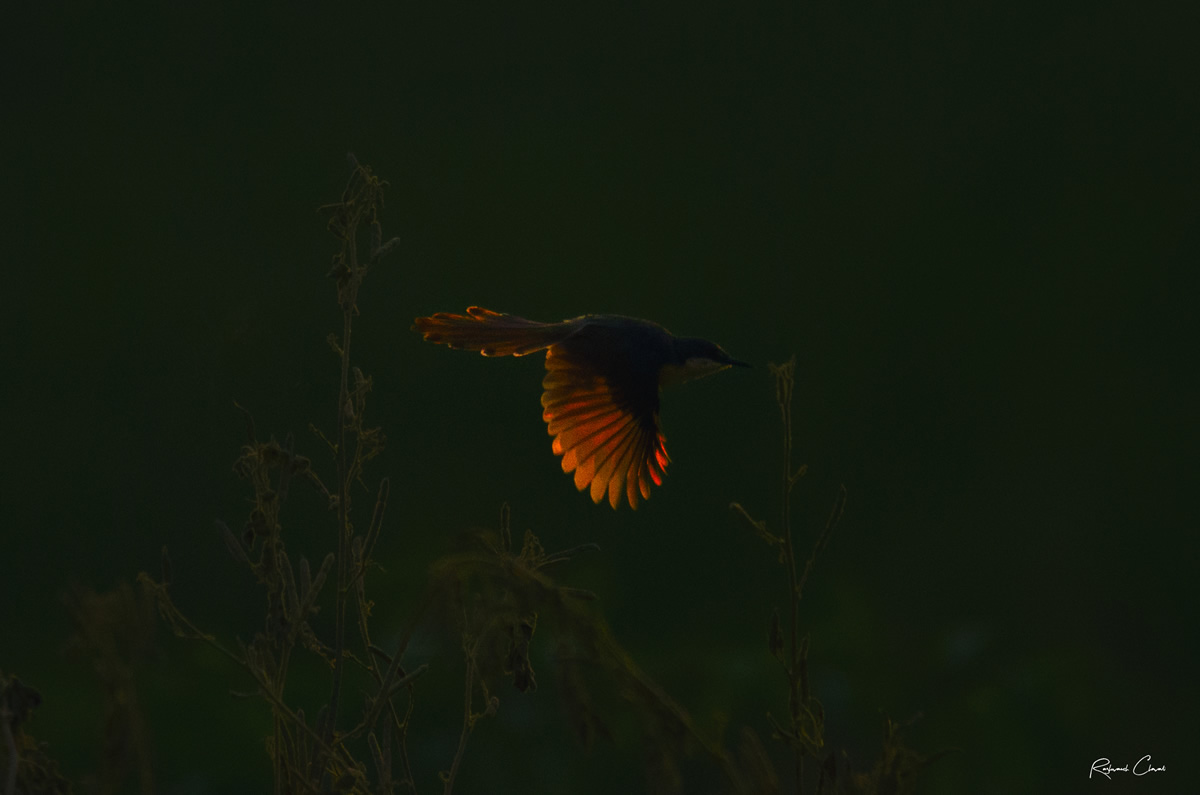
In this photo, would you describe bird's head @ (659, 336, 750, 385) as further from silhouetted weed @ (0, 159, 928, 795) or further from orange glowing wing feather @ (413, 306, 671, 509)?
silhouetted weed @ (0, 159, 928, 795)

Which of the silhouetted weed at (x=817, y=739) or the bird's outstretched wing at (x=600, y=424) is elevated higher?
the silhouetted weed at (x=817, y=739)

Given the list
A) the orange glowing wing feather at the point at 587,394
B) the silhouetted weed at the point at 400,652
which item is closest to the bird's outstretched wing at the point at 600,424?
the orange glowing wing feather at the point at 587,394

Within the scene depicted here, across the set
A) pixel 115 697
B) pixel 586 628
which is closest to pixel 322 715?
pixel 115 697

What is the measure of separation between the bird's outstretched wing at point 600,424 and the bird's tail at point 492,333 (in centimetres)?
5

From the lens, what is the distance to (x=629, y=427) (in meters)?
1.73

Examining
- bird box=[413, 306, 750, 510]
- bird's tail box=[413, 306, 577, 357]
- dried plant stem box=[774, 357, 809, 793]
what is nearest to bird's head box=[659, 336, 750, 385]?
bird box=[413, 306, 750, 510]

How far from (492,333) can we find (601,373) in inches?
6.8

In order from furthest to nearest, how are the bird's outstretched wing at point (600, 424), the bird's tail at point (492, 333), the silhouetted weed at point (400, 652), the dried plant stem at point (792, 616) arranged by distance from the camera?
1. the bird's outstretched wing at point (600, 424)
2. the bird's tail at point (492, 333)
3. the dried plant stem at point (792, 616)
4. the silhouetted weed at point (400, 652)

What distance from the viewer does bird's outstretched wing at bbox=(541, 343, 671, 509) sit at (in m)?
1.66

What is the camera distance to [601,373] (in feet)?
5.43

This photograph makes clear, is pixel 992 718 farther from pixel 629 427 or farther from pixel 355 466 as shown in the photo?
pixel 355 466

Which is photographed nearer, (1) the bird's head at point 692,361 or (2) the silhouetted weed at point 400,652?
(2) the silhouetted weed at point 400,652

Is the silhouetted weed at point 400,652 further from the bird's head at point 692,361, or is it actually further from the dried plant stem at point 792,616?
the bird's head at point 692,361

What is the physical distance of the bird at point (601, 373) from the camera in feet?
5.19
